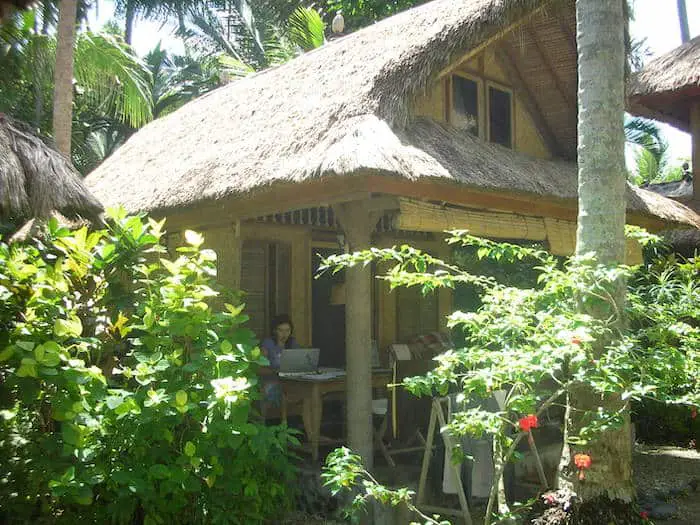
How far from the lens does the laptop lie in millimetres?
6059

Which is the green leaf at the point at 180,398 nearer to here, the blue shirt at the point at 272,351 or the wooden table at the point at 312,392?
the wooden table at the point at 312,392

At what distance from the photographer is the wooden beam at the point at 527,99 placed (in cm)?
786

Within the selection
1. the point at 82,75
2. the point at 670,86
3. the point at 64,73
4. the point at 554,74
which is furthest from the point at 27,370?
the point at 82,75

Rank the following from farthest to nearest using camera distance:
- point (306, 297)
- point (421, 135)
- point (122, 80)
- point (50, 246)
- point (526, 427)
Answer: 1. point (122, 80)
2. point (306, 297)
3. point (421, 135)
4. point (50, 246)
5. point (526, 427)

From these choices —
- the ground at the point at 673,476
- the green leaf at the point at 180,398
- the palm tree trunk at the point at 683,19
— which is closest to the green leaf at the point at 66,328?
the green leaf at the point at 180,398

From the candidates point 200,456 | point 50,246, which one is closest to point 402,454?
point 200,456

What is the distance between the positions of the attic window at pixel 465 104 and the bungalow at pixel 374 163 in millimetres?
19

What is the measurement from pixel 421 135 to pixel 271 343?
101 inches

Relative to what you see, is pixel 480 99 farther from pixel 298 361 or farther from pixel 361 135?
pixel 298 361

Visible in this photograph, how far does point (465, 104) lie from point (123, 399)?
502 cm

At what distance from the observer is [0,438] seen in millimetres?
3820

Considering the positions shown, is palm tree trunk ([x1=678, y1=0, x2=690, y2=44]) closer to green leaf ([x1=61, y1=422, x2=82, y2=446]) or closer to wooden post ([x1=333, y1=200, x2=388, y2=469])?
wooden post ([x1=333, y1=200, x2=388, y2=469])

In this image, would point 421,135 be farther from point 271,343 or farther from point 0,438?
point 0,438

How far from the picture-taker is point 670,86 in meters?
10.0
